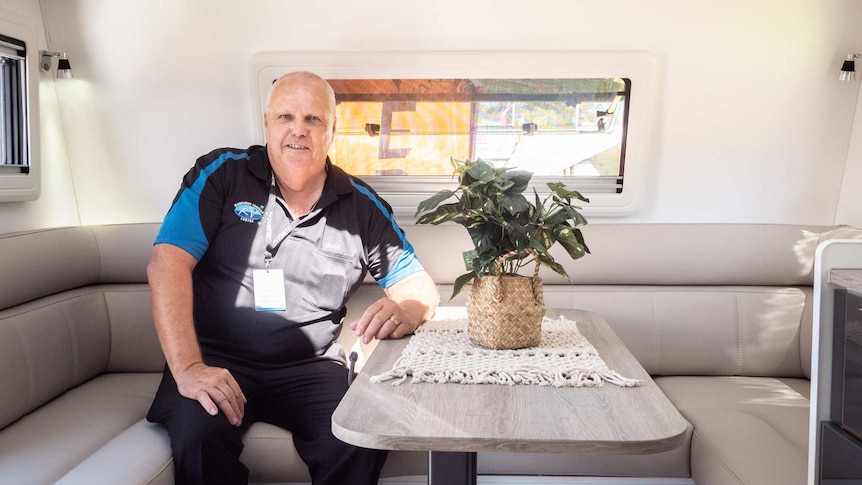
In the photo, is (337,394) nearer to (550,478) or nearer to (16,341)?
(550,478)

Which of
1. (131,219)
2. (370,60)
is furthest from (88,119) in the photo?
(370,60)

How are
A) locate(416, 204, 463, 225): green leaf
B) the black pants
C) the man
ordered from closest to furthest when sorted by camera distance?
1. locate(416, 204, 463, 225): green leaf
2. the black pants
3. the man

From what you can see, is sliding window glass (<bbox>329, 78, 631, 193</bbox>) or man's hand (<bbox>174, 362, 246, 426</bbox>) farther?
sliding window glass (<bbox>329, 78, 631, 193</bbox>)

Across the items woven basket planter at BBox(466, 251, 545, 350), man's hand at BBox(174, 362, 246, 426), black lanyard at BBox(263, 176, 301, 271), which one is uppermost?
black lanyard at BBox(263, 176, 301, 271)

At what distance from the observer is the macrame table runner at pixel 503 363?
136 centimetres

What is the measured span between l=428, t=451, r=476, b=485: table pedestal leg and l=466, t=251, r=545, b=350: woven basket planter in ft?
1.09

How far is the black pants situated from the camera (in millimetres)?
1690

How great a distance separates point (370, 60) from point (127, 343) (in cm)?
151

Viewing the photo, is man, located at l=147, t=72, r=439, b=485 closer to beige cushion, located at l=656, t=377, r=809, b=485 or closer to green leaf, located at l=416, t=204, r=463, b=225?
green leaf, located at l=416, t=204, r=463, b=225

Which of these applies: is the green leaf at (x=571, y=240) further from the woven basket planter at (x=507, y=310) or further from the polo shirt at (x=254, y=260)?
the polo shirt at (x=254, y=260)

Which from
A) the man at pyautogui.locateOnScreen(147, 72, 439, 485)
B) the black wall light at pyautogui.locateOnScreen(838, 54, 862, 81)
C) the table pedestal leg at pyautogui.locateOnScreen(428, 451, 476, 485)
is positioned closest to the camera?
the table pedestal leg at pyautogui.locateOnScreen(428, 451, 476, 485)

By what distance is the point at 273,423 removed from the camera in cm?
192

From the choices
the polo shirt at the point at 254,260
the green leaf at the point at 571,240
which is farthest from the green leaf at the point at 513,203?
the polo shirt at the point at 254,260

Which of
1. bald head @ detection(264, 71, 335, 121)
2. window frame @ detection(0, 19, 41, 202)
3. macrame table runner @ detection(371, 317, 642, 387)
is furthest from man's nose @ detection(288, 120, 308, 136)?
window frame @ detection(0, 19, 41, 202)
